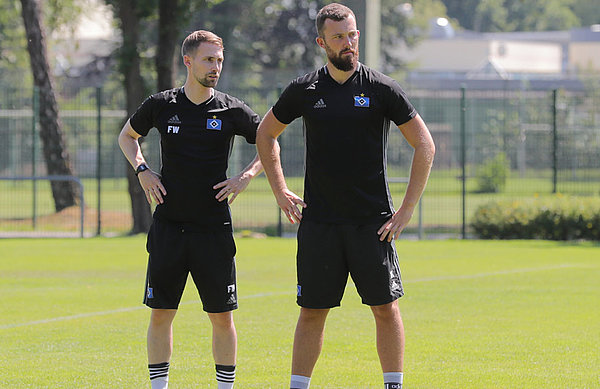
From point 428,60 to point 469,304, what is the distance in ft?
259

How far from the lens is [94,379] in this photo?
7547 mm

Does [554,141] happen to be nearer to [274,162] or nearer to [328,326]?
[328,326]

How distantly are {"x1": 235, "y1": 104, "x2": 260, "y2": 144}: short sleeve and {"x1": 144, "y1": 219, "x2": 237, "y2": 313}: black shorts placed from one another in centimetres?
63

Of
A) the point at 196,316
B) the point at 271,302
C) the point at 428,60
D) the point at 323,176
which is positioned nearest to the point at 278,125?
the point at 323,176

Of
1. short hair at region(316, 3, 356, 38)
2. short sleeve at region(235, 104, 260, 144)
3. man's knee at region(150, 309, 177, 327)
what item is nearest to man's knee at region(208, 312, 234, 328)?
man's knee at region(150, 309, 177, 327)

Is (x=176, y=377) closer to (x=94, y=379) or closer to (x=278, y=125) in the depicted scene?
(x=94, y=379)

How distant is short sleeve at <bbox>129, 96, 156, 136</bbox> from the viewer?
6.66 m

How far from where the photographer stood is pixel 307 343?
641cm

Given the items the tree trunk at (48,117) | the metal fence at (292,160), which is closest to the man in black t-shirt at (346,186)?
the metal fence at (292,160)

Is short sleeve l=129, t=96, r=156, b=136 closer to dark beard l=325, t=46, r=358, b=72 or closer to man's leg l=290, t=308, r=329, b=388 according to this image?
dark beard l=325, t=46, r=358, b=72

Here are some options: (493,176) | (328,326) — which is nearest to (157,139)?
(493,176)

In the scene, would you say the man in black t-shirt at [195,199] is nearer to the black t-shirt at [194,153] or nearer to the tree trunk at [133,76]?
the black t-shirt at [194,153]

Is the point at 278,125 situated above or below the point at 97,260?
above

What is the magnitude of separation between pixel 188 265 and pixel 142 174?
0.62 metres
